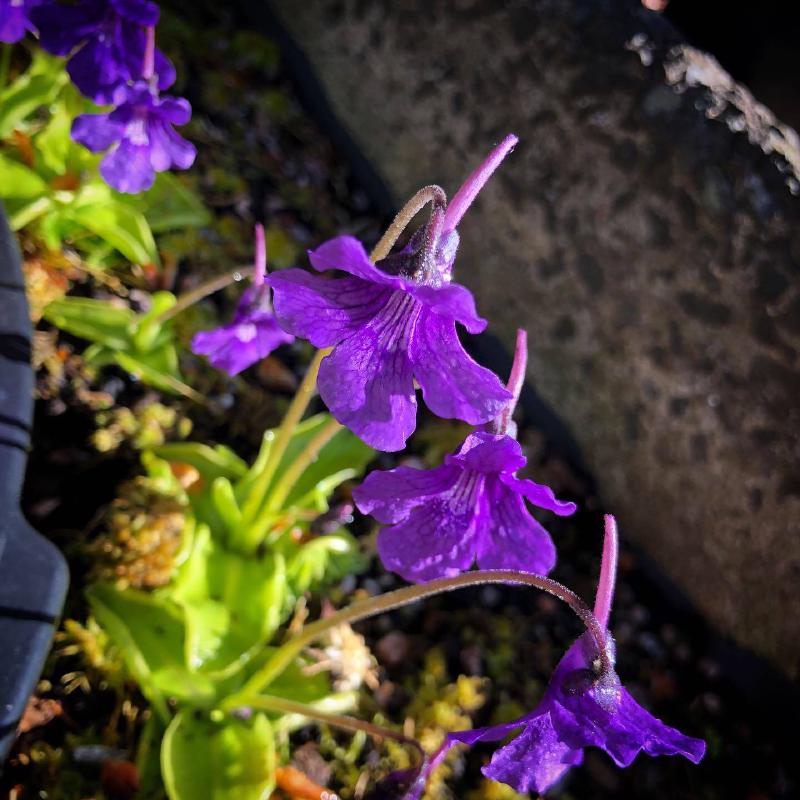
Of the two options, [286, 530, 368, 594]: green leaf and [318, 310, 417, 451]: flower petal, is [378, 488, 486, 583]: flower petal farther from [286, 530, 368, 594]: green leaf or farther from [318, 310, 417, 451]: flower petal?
[286, 530, 368, 594]: green leaf

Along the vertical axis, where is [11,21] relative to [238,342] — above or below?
above

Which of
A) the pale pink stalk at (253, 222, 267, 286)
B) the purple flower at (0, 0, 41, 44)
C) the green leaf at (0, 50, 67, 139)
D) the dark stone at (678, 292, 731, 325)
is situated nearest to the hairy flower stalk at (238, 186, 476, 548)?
the pale pink stalk at (253, 222, 267, 286)

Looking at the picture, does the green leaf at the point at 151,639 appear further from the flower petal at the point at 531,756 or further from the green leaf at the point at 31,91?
the green leaf at the point at 31,91

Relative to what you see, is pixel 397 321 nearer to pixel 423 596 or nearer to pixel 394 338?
pixel 394 338

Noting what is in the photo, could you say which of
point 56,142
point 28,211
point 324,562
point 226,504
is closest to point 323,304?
point 226,504

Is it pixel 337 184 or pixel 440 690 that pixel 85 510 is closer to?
pixel 440 690

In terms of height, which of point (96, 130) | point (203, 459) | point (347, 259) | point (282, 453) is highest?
point (347, 259)

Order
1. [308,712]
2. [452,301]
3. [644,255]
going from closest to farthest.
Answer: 1. [452,301]
2. [308,712]
3. [644,255]
